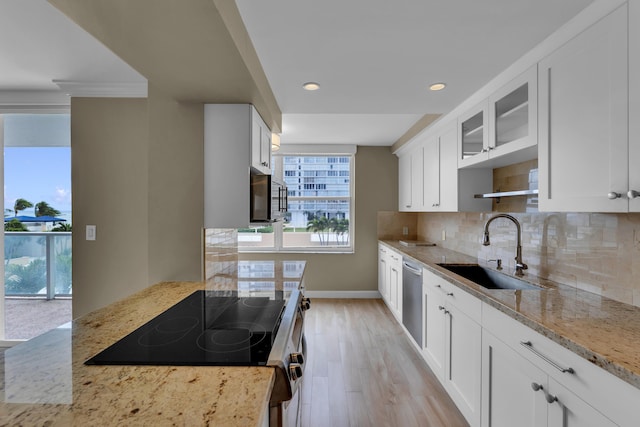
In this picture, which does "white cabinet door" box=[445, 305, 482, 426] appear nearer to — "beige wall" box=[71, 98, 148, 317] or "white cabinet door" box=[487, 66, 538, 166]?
"white cabinet door" box=[487, 66, 538, 166]

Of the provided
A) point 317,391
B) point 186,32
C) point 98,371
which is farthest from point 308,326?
point 186,32

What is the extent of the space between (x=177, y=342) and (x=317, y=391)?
1595 millimetres

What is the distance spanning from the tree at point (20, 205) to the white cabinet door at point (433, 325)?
3667 mm

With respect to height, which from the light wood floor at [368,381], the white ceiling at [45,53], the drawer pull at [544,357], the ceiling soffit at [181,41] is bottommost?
the light wood floor at [368,381]

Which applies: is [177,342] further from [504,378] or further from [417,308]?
[417,308]

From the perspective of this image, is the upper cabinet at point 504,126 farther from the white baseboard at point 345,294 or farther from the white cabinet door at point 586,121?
the white baseboard at point 345,294

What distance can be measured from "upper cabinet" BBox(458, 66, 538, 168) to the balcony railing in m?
3.74

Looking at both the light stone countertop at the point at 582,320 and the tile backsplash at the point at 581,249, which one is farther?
the tile backsplash at the point at 581,249

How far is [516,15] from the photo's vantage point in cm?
137

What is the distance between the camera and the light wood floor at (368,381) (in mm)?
2068

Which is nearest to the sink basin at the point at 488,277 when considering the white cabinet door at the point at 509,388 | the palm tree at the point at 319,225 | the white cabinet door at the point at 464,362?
the white cabinet door at the point at 464,362

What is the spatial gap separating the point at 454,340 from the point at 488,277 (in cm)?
68

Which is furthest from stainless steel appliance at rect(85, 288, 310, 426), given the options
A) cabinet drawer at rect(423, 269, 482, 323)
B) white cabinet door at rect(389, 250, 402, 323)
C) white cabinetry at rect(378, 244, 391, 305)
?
white cabinetry at rect(378, 244, 391, 305)

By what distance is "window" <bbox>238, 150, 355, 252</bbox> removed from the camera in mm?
4938
